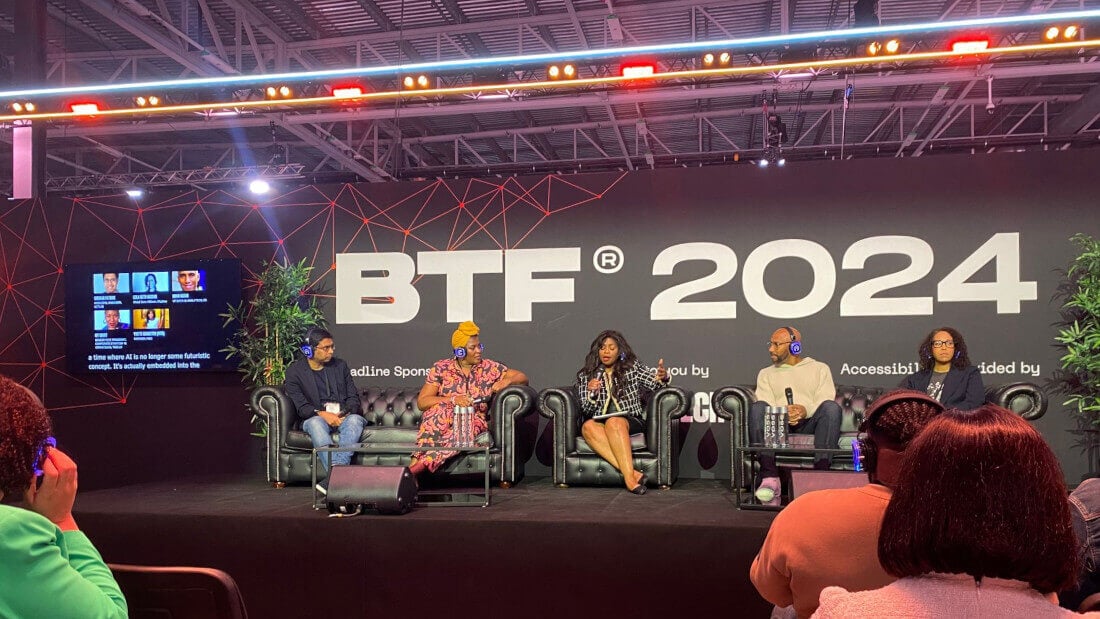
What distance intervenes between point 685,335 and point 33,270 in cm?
634

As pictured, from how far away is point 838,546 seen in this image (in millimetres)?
1757

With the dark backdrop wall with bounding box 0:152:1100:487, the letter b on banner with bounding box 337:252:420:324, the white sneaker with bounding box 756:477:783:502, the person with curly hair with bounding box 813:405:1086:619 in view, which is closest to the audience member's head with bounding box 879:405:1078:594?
the person with curly hair with bounding box 813:405:1086:619

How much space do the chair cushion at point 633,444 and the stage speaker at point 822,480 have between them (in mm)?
2372

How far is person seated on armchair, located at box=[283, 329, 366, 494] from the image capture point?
20.8 feet

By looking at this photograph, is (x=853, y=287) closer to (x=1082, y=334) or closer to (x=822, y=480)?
(x=1082, y=334)

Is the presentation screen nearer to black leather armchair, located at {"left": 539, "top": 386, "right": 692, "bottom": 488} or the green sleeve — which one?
black leather armchair, located at {"left": 539, "top": 386, "right": 692, "bottom": 488}

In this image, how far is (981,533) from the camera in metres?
1.12

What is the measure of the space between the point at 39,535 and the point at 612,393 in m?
5.23

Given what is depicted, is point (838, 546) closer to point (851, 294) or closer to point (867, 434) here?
point (867, 434)

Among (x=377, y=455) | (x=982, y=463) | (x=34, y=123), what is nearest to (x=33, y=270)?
(x=34, y=123)

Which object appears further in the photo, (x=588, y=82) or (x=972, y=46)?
(x=588, y=82)

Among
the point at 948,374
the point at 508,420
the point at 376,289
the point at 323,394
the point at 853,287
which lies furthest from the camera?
the point at 376,289

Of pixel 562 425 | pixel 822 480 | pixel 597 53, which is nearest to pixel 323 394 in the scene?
pixel 562 425

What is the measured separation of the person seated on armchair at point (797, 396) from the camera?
5.74 meters
